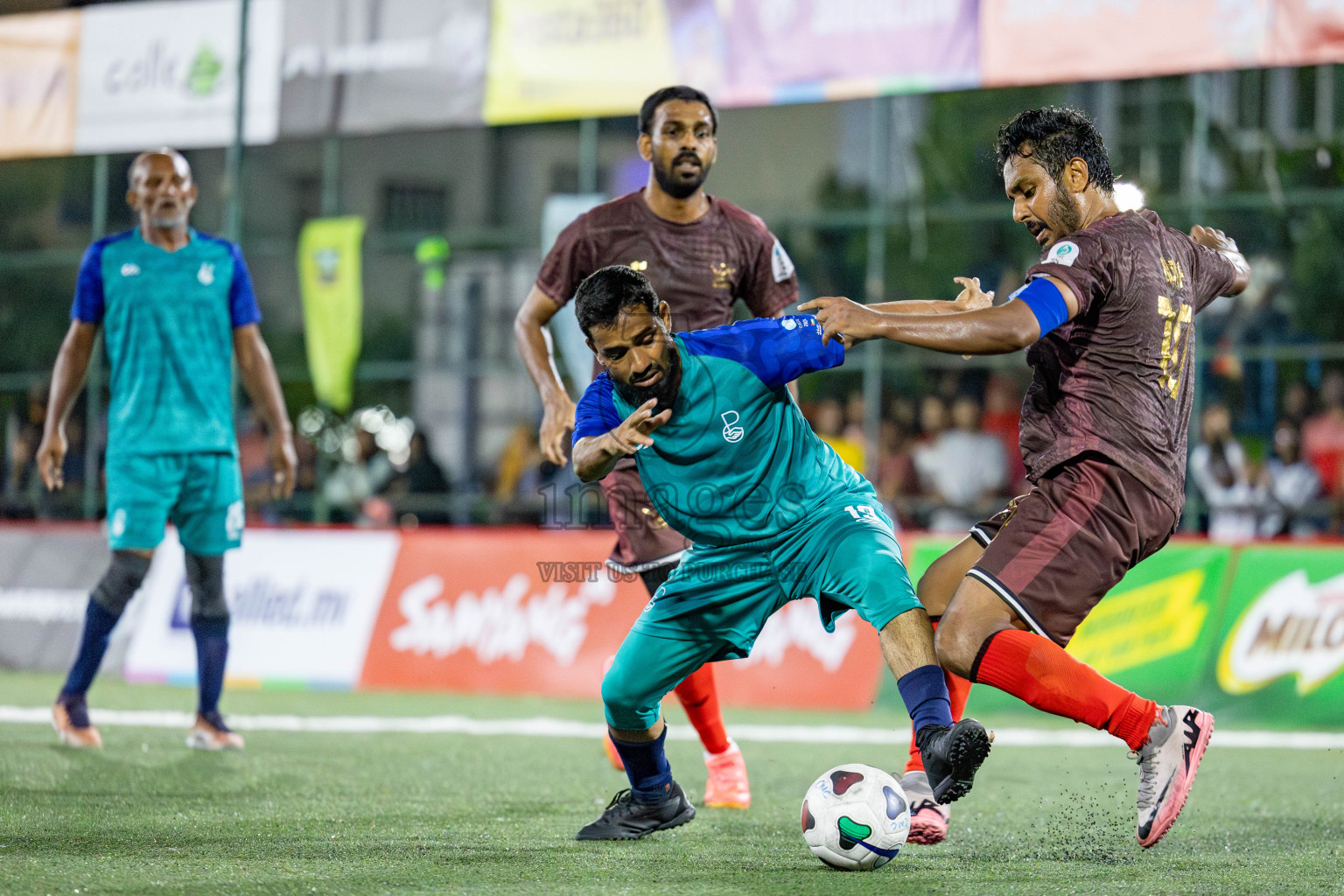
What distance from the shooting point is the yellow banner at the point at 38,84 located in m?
15.0

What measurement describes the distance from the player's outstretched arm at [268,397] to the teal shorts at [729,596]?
3.01 m

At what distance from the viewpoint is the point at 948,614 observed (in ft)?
14.9

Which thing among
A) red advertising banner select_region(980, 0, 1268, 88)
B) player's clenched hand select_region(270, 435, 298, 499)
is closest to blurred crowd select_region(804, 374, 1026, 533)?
red advertising banner select_region(980, 0, 1268, 88)

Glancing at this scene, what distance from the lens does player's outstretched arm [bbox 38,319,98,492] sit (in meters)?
7.15

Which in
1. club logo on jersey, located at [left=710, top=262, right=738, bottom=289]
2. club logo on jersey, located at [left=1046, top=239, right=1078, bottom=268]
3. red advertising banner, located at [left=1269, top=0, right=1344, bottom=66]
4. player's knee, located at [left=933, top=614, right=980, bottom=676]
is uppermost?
red advertising banner, located at [left=1269, top=0, right=1344, bottom=66]

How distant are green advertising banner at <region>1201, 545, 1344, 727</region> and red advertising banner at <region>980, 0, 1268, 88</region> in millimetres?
3937

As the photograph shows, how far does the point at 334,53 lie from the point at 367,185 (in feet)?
59.6

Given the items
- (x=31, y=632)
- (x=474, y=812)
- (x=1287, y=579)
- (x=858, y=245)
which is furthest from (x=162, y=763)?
(x=858, y=245)

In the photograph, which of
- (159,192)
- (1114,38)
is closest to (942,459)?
(1114,38)

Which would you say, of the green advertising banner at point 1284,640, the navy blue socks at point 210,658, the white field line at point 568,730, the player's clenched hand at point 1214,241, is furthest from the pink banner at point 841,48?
the player's clenched hand at point 1214,241

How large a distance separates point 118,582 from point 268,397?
1065 millimetres

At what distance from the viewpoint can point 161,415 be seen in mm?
7070

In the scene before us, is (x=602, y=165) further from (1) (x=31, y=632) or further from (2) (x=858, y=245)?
(1) (x=31, y=632)

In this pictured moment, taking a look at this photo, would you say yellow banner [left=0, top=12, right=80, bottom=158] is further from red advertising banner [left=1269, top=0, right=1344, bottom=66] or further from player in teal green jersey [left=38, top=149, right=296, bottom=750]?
red advertising banner [left=1269, top=0, right=1344, bottom=66]
